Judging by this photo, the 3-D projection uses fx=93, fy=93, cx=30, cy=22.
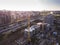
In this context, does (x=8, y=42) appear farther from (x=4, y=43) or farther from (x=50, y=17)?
(x=50, y=17)

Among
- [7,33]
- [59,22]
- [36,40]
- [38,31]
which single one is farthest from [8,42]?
[59,22]

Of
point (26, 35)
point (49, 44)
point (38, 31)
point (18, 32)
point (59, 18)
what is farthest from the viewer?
point (59, 18)

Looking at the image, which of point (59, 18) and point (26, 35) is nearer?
point (26, 35)

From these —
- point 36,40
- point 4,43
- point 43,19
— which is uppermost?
point 43,19

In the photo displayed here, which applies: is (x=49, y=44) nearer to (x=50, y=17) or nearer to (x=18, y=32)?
(x=18, y=32)

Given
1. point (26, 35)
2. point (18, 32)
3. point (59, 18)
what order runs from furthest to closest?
1. point (59, 18)
2. point (18, 32)
3. point (26, 35)

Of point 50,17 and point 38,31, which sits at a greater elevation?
point 50,17
